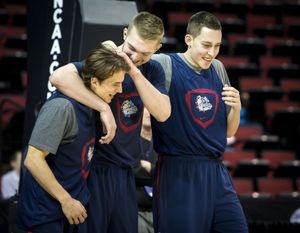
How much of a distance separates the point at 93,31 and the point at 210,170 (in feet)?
3.55

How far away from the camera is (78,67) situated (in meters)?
3.50

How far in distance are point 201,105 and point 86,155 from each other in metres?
0.77

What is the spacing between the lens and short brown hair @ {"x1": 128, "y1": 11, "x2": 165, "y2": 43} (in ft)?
11.4

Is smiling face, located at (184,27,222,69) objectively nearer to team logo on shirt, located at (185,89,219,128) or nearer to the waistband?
team logo on shirt, located at (185,89,219,128)

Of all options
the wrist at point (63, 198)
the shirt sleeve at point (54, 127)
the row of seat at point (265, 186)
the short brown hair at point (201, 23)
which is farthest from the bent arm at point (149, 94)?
the row of seat at point (265, 186)

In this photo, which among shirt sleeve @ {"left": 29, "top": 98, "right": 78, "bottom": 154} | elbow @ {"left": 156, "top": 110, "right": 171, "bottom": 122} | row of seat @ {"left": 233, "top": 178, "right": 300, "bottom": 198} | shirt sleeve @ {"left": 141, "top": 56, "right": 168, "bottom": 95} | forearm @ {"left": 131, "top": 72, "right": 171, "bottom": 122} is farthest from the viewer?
row of seat @ {"left": 233, "top": 178, "right": 300, "bottom": 198}

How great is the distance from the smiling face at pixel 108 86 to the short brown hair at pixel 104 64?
0.9 inches

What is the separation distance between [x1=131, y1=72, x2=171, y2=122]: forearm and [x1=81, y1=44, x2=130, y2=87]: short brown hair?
98 millimetres

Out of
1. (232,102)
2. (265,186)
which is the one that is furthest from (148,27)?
(265,186)

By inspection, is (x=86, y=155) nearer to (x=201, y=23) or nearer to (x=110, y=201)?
(x=110, y=201)

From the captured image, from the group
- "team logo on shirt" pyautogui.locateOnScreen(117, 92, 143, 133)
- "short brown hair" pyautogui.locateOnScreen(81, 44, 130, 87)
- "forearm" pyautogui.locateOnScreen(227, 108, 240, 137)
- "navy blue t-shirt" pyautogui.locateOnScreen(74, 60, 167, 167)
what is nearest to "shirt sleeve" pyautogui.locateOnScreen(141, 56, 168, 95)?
"navy blue t-shirt" pyautogui.locateOnScreen(74, 60, 167, 167)

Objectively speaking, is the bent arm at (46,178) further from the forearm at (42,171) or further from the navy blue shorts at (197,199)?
the navy blue shorts at (197,199)

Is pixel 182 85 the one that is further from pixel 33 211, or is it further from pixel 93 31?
pixel 33 211

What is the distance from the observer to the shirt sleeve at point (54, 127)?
3.15 meters
